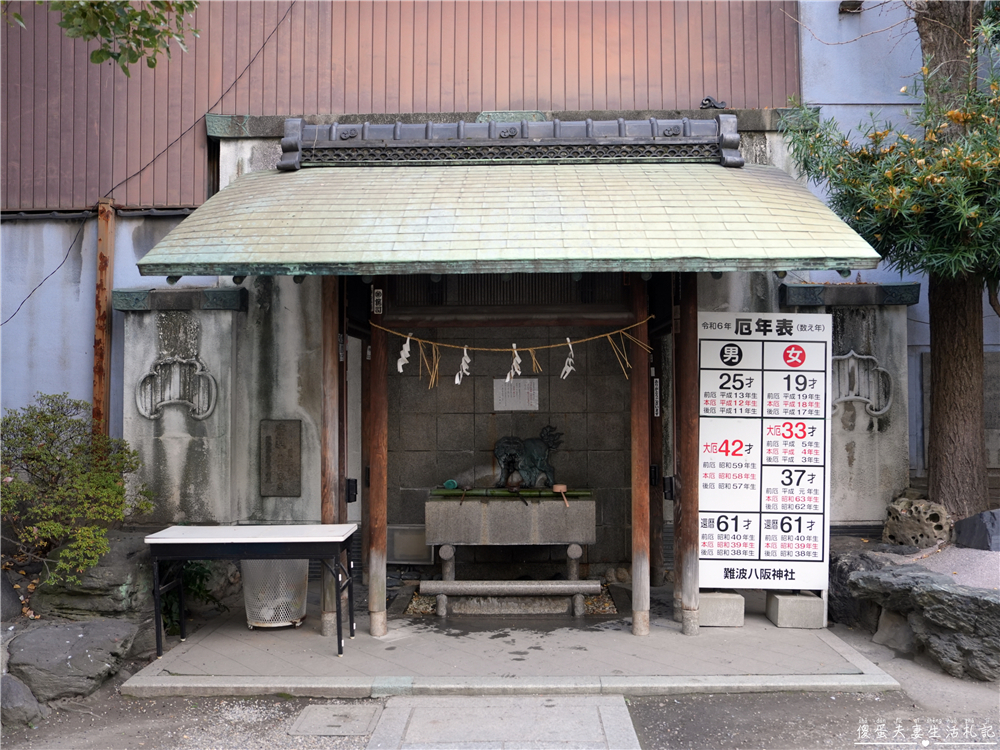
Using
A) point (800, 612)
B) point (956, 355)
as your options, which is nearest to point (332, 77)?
point (956, 355)

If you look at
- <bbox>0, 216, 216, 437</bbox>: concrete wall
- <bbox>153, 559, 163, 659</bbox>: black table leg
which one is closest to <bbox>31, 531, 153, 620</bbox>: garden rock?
<bbox>153, 559, 163, 659</bbox>: black table leg

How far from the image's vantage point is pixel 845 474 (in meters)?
8.70

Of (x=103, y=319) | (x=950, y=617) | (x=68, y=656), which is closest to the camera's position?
(x=68, y=656)

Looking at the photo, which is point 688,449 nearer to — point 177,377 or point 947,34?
point 947,34

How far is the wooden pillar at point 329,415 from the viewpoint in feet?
23.4

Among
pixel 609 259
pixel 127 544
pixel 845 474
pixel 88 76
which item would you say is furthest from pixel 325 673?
pixel 88 76

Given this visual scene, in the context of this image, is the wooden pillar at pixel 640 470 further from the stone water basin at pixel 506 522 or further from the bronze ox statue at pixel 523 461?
the bronze ox statue at pixel 523 461

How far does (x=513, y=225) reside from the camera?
21.4 ft

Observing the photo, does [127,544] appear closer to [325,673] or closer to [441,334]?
[325,673]

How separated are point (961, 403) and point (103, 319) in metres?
9.82

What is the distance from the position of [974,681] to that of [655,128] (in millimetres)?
5823

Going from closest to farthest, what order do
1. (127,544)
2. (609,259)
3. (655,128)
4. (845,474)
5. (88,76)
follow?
(609,259), (127,544), (655,128), (845,474), (88,76)

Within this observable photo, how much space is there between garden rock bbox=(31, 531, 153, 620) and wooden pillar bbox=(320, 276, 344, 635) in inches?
67.3

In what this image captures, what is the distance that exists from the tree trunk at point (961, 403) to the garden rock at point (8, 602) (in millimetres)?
9228
